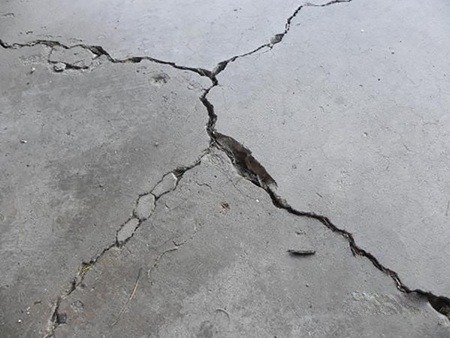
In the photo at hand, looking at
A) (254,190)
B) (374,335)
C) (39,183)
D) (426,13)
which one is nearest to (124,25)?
(39,183)

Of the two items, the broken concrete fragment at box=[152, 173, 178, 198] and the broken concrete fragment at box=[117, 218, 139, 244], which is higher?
the broken concrete fragment at box=[152, 173, 178, 198]

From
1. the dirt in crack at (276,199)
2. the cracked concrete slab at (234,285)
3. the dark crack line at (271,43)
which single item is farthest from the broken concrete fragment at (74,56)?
the cracked concrete slab at (234,285)

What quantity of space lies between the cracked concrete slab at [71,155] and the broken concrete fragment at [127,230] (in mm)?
32

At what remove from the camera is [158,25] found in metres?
2.86

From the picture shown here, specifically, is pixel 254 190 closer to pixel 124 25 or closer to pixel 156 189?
pixel 156 189

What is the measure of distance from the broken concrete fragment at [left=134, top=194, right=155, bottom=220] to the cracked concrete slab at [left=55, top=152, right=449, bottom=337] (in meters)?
0.03

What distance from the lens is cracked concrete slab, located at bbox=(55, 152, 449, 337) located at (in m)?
1.71

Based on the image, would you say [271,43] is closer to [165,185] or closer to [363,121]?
[363,121]

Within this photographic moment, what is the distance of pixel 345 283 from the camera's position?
181cm

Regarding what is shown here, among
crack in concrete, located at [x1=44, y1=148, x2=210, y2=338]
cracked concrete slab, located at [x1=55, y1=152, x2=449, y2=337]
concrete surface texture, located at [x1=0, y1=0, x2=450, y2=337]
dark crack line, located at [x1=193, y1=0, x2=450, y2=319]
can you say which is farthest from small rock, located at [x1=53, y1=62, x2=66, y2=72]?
cracked concrete slab, located at [x1=55, y1=152, x2=449, y2=337]

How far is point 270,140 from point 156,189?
573 millimetres

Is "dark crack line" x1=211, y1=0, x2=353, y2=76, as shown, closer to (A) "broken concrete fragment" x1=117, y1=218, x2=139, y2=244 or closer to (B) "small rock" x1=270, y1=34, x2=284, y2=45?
(B) "small rock" x1=270, y1=34, x2=284, y2=45

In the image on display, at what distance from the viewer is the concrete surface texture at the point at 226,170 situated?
5.80 ft

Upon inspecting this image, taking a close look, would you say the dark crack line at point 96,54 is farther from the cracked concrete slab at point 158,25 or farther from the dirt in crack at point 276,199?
the dirt in crack at point 276,199
